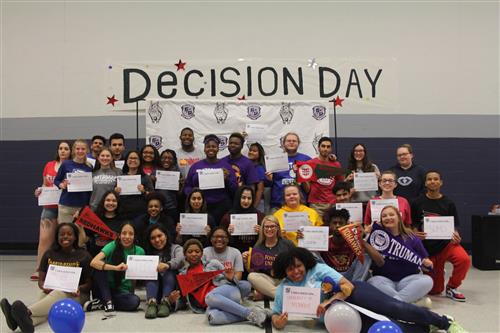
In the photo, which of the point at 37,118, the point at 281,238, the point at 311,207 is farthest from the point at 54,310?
the point at 37,118

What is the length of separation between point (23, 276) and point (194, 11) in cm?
485

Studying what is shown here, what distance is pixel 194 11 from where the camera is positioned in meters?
7.10

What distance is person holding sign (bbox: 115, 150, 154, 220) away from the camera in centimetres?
→ 473

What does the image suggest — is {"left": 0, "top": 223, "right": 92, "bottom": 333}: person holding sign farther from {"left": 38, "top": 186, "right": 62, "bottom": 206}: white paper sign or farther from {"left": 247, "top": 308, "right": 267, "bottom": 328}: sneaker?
{"left": 247, "top": 308, "right": 267, "bottom": 328}: sneaker

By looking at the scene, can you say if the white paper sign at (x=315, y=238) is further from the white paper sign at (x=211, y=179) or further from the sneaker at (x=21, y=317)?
the sneaker at (x=21, y=317)

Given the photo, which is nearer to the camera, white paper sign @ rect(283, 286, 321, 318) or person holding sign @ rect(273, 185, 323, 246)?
white paper sign @ rect(283, 286, 321, 318)

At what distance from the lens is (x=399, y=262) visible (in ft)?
12.7

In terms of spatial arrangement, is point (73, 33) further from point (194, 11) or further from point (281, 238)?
point (281, 238)

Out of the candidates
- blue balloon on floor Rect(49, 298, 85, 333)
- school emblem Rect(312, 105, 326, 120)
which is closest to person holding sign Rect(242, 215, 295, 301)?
blue balloon on floor Rect(49, 298, 85, 333)

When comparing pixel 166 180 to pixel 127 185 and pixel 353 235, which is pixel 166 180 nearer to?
pixel 127 185

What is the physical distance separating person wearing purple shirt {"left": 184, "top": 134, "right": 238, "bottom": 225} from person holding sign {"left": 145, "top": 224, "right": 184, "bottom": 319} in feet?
2.70

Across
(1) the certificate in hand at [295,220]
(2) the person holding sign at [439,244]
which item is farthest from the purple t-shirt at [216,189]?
(2) the person holding sign at [439,244]

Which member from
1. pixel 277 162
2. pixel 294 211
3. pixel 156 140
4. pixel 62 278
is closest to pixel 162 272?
pixel 62 278

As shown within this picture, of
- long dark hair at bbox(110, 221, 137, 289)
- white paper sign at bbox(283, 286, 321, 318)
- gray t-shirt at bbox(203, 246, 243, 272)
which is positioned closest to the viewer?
white paper sign at bbox(283, 286, 321, 318)
